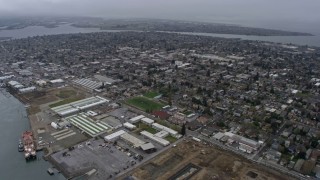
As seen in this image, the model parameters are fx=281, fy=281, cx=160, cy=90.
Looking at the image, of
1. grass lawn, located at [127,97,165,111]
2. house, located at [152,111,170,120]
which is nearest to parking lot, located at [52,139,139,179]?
house, located at [152,111,170,120]

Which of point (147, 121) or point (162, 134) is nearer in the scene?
point (162, 134)

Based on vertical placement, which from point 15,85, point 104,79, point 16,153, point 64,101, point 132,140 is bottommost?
point 16,153

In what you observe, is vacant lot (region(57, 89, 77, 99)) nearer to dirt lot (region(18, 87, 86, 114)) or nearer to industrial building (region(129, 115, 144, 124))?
dirt lot (region(18, 87, 86, 114))

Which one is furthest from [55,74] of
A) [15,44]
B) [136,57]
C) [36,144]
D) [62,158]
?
[15,44]

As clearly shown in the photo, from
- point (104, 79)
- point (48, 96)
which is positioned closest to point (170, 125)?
point (48, 96)

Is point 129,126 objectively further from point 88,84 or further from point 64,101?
point 88,84

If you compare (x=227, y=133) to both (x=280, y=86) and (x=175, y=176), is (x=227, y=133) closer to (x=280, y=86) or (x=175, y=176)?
(x=175, y=176)
